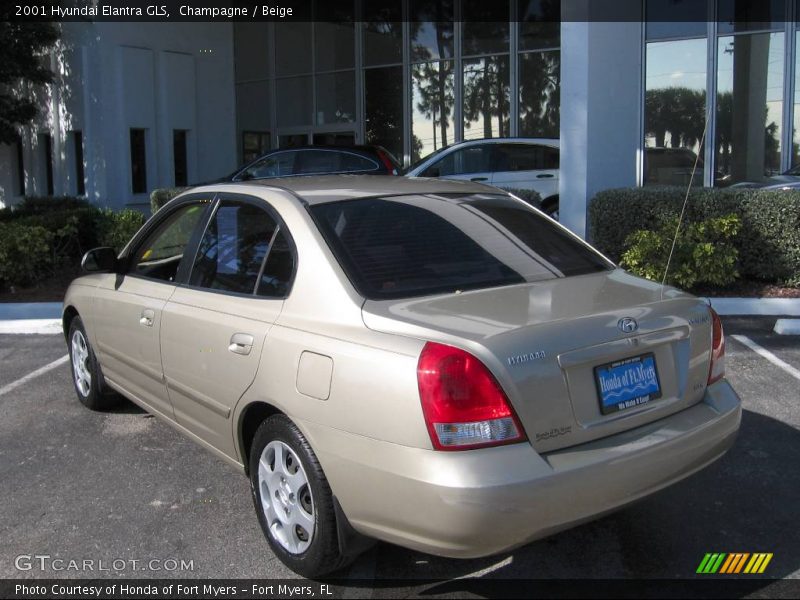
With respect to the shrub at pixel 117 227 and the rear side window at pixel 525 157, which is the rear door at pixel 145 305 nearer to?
the shrub at pixel 117 227

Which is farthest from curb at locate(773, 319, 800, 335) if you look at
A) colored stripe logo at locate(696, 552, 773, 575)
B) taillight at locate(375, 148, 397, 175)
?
taillight at locate(375, 148, 397, 175)

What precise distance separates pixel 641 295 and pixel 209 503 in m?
2.43

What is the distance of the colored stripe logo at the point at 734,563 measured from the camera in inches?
131

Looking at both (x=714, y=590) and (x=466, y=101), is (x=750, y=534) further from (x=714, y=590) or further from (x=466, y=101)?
(x=466, y=101)

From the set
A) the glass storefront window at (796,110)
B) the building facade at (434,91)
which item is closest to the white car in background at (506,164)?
the building facade at (434,91)

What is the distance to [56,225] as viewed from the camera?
11.4 m

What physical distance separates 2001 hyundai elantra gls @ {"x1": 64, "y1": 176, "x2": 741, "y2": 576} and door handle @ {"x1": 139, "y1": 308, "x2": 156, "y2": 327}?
25mm

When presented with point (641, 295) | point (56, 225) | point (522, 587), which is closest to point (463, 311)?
point (641, 295)

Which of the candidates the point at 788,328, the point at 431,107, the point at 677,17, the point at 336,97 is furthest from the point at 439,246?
the point at 336,97

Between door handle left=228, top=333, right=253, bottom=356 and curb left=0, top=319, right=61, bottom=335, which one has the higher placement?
door handle left=228, top=333, right=253, bottom=356

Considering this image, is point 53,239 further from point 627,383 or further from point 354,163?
point 627,383

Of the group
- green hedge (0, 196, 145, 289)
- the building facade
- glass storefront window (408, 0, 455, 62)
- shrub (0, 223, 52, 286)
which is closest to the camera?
shrub (0, 223, 52, 286)

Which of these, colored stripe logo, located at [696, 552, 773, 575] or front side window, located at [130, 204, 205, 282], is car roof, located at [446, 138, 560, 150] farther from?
colored stripe logo, located at [696, 552, 773, 575]

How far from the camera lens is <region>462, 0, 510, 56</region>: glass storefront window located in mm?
17734
